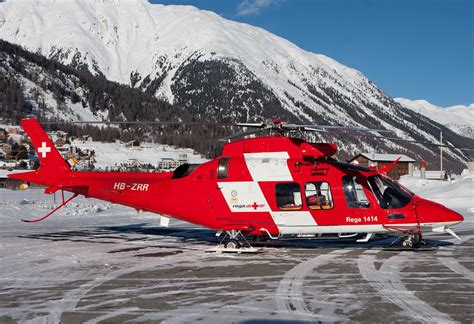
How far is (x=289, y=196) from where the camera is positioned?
1481cm

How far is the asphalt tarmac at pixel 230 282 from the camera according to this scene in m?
8.31

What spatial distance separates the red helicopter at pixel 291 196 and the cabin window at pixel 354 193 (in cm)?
3

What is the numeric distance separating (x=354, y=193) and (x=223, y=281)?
541cm

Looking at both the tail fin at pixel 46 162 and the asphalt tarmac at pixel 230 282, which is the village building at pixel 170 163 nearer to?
the tail fin at pixel 46 162

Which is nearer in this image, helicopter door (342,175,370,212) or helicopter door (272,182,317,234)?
helicopter door (342,175,370,212)

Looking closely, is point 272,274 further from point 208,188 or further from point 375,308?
point 208,188

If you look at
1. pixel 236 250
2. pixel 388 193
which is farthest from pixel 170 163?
pixel 388 193

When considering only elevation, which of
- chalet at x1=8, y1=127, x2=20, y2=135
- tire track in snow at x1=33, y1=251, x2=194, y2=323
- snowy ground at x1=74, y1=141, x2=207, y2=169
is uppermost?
chalet at x1=8, y1=127, x2=20, y2=135

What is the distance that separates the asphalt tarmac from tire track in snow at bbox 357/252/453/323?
2 cm

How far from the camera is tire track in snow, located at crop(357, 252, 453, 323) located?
8.03 meters

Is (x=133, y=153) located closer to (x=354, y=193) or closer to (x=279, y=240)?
(x=279, y=240)

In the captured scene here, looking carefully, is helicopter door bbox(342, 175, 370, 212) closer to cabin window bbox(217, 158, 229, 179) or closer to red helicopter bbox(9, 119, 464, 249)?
red helicopter bbox(9, 119, 464, 249)

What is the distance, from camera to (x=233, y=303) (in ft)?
29.5

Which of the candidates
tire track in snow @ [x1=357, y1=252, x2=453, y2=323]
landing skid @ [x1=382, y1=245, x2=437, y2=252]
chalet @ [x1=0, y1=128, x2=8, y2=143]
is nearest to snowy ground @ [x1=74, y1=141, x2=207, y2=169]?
chalet @ [x1=0, y1=128, x2=8, y2=143]
